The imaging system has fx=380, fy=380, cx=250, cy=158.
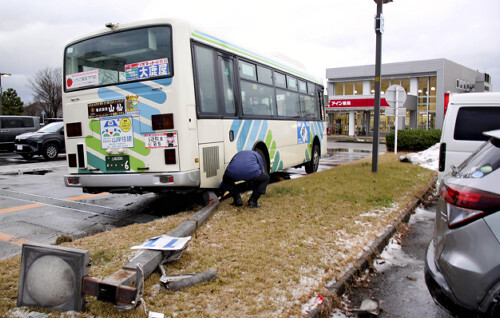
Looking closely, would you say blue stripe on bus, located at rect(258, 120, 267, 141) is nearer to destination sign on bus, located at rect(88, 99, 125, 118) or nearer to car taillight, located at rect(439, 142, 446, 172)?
destination sign on bus, located at rect(88, 99, 125, 118)

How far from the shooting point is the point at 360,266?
428 centimetres

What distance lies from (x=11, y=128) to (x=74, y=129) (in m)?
18.3

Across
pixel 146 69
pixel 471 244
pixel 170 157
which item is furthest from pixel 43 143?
pixel 471 244

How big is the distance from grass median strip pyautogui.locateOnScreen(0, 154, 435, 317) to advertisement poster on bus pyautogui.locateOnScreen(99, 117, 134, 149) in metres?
1.58

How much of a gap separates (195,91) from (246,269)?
11.2 feet

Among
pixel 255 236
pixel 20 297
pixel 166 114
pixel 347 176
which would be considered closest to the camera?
pixel 20 297

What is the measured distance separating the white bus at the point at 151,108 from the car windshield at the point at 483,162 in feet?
13.7

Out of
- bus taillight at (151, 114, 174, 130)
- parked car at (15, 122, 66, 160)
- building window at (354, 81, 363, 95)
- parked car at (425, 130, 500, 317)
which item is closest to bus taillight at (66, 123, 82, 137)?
bus taillight at (151, 114, 174, 130)

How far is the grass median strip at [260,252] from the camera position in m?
3.26

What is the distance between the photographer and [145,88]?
6270 millimetres

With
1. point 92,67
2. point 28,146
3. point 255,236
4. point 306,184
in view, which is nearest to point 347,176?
point 306,184

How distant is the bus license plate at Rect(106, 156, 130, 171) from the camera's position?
21.3 feet

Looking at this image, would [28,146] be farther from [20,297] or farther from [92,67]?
[20,297]

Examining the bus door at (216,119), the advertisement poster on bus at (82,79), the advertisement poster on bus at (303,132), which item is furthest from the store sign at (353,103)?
the advertisement poster on bus at (82,79)
